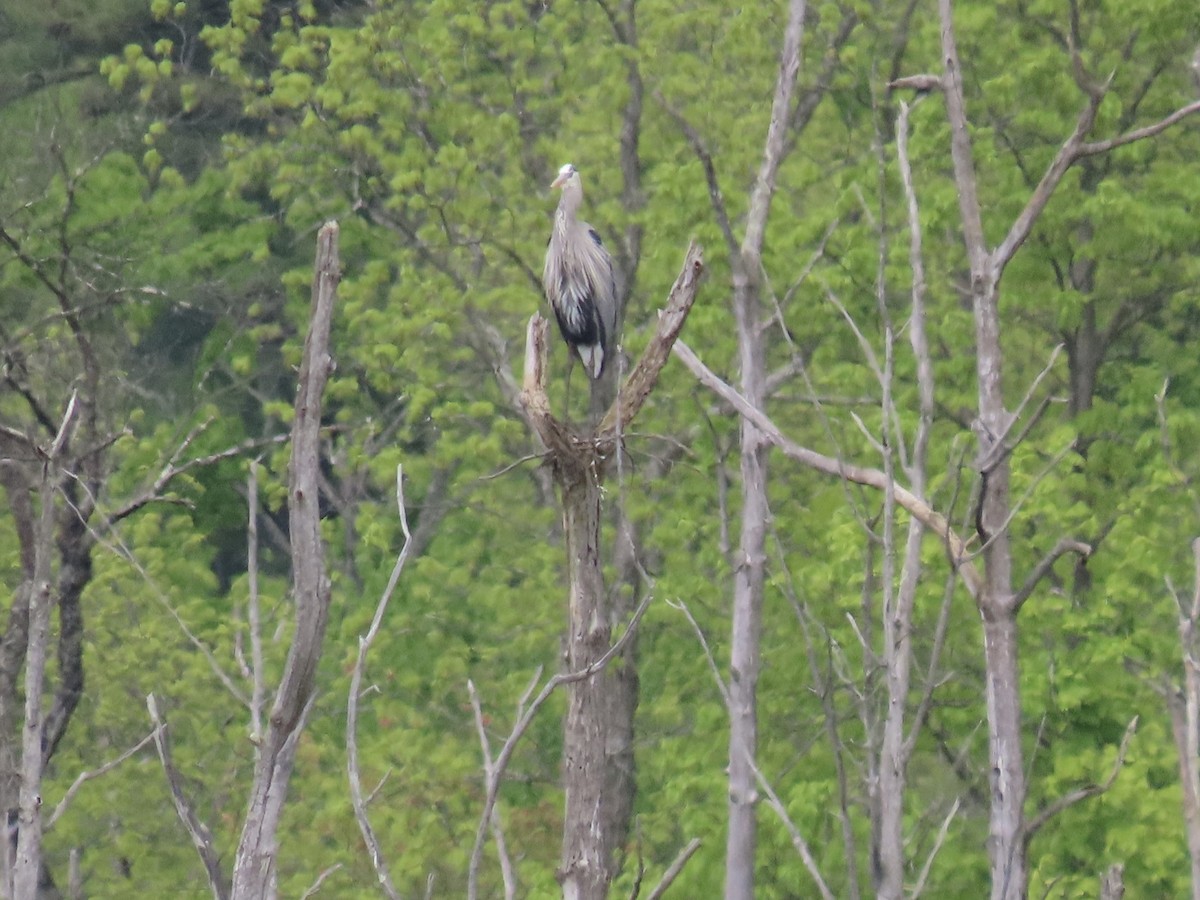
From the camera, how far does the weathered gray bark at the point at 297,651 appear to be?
4.13m

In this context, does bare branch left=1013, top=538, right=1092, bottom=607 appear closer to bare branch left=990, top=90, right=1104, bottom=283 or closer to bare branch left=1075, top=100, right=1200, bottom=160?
bare branch left=990, top=90, right=1104, bottom=283

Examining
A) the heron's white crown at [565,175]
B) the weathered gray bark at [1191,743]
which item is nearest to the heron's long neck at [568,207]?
the heron's white crown at [565,175]

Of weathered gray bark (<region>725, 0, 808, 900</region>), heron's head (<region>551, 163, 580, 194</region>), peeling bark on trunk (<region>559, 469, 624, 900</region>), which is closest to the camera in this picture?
peeling bark on trunk (<region>559, 469, 624, 900</region>)

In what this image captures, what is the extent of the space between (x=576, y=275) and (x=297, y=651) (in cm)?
660

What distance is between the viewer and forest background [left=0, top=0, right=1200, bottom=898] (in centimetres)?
1289

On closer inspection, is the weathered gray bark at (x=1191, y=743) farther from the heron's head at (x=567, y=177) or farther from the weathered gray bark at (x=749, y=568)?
the weathered gray bark at (x=749, y=568)

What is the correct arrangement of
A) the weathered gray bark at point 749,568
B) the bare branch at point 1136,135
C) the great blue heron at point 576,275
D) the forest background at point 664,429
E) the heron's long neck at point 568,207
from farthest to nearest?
the forest background at point 664,429
the weathered gray bark at point 749,568
the great blue heron at point 576,275
the heron's long neck at point 568,207
the bare branch at point 1136,135

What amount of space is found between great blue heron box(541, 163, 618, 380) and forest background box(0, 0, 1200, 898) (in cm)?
141

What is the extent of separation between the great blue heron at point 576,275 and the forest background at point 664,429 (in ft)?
4.62

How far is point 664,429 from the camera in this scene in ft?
51.8

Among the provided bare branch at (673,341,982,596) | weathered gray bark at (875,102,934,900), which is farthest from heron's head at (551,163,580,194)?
weathered gray bark at (875,102,934,900)

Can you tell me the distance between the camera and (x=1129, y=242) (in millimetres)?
13516

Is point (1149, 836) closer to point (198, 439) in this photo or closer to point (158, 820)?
point (158, 820)

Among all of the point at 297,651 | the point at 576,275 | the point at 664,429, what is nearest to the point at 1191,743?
the point at 297,651
